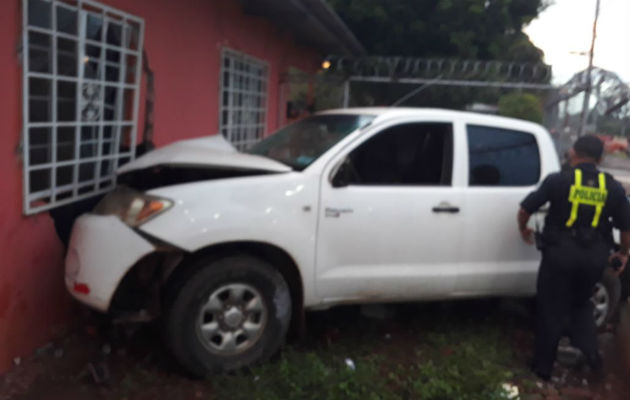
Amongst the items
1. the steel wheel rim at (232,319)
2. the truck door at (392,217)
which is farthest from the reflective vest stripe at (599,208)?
the steel wheel rim at (232,319)

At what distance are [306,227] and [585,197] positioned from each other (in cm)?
188

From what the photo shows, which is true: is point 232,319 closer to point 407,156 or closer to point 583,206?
point 407,156

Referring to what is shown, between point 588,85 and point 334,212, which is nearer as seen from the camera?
point 334,212

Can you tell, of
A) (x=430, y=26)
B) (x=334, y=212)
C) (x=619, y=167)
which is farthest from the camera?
(x=430, y=26)

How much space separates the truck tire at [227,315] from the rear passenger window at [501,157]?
1.76 metres

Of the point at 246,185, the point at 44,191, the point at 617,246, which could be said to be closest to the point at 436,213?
the point at 246,185

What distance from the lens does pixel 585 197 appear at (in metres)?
4.31

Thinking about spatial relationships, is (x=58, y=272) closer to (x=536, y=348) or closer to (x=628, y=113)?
(x=536, y=348)

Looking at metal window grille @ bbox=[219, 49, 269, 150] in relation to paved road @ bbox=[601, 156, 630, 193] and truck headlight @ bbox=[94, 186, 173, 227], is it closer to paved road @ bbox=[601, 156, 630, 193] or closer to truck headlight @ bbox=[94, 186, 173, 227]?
truck headlight @ bbox=[94, 186, 173, 227]

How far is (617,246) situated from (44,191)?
4.37 metres

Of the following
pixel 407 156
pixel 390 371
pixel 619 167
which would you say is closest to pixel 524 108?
pixel 619 167

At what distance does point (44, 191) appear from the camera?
4.36 metres

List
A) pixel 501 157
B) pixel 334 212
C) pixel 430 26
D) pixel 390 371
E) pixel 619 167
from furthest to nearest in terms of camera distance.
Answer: pixel 430 26 < pixel 619 167 < pixel 501 157 < pixel 390 371 < pixel 334 212

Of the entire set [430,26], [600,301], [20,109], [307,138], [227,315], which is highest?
[430,26]
